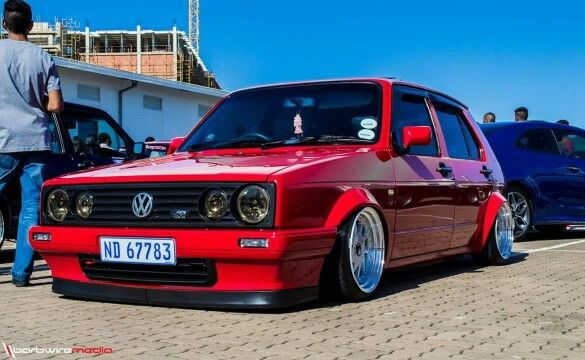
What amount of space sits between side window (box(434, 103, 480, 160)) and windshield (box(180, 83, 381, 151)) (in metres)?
1.09

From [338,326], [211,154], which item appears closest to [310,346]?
[338,326]

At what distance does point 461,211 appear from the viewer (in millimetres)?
6117

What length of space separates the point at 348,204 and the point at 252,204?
2.19ft

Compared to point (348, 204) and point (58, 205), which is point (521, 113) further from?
point (58, 205)

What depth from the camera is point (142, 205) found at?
14.0 ft

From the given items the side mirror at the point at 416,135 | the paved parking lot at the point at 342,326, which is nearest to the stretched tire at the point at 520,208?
the paved parking lot at the point at 342,326

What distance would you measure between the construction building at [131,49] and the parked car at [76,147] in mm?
54990

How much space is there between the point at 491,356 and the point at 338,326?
849mm

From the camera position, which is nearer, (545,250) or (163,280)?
(163,280)

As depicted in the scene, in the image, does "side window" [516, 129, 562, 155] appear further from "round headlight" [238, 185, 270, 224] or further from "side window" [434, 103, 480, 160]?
"round headlight" [238, 185, 270, 224]

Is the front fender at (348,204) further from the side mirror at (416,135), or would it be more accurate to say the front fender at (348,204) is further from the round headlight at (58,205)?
the round headlight at (58,205)

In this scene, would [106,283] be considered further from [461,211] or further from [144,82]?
[144,82]

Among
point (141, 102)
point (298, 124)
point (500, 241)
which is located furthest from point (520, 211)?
point (141, 102)

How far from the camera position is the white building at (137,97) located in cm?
2331
